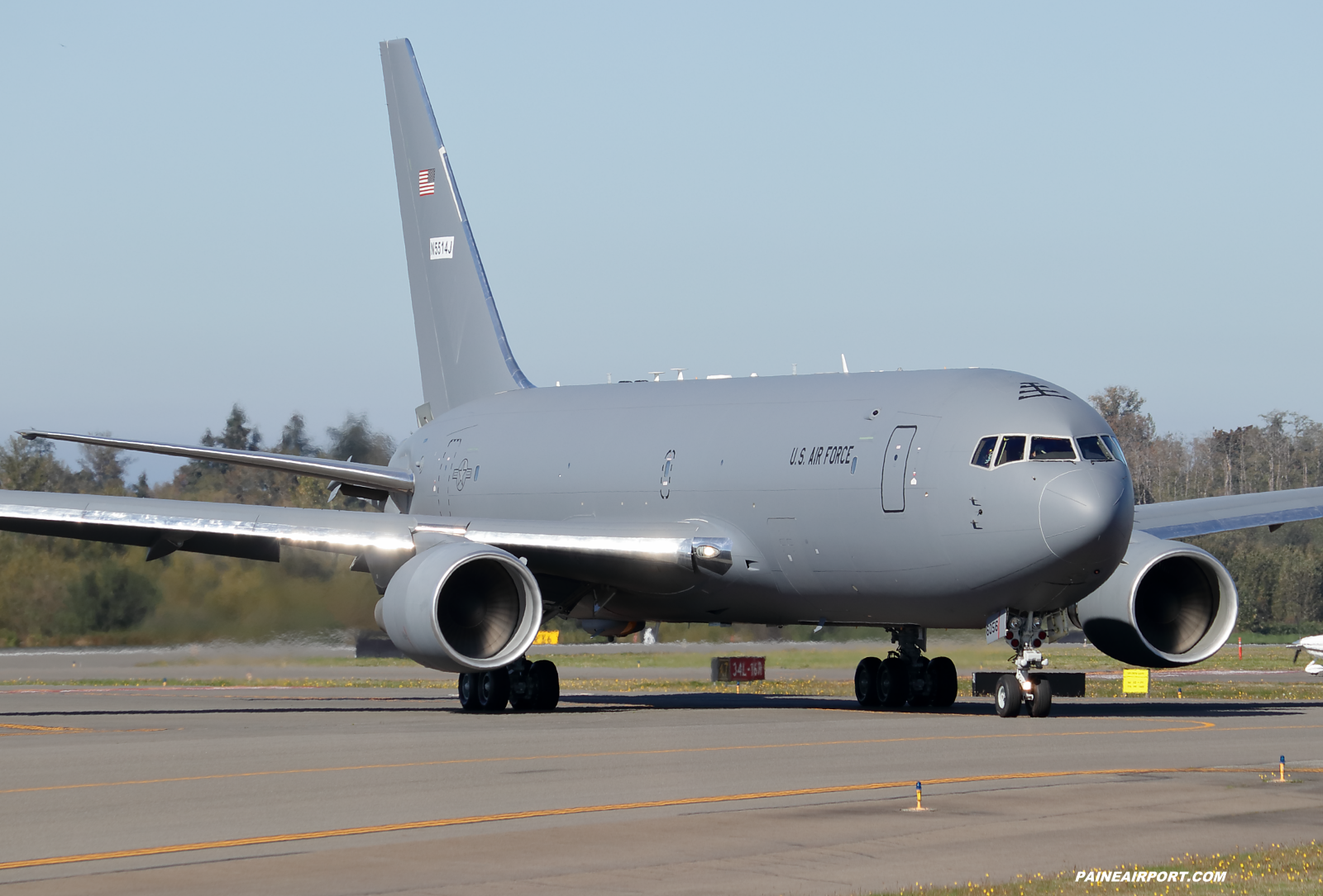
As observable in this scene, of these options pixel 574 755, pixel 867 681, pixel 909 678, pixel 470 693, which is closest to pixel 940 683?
pixel 909 678

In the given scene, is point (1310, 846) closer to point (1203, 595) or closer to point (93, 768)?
point (93, 768)

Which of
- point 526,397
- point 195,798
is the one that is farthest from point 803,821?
point 526,397

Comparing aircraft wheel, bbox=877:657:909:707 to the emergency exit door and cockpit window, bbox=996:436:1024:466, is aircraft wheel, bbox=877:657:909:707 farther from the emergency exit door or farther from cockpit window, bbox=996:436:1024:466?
cockpit window, bbox=996:436:1024:466

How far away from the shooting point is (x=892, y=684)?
85.9ft

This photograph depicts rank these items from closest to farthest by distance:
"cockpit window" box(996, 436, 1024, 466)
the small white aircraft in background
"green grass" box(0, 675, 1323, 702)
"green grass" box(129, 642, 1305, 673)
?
"cockpit window" box(996, 436, 1024, 466) → "green grass" box(129, 642, 1305, 673) → "green grass" box(0, 675, 1323, 702) → the small white aircraft in background

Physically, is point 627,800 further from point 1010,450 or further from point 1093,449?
point 1093,449

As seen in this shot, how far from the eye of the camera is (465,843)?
11.8 m

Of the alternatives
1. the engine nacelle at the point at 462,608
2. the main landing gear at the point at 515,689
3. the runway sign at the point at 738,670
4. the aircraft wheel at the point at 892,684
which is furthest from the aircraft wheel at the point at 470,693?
the runway sign at the point at 738,670

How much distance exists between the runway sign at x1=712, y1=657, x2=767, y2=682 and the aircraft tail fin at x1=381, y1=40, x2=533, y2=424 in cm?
676

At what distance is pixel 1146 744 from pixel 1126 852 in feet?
26.9

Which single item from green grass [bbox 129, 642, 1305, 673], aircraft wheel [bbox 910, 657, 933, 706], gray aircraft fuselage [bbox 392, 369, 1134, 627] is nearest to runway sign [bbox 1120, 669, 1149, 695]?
green grass [bbox 129, 642, 1305, 673]

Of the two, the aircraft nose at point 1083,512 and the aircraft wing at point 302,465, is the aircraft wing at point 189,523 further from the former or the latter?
the aircraft nose at point 1083,512

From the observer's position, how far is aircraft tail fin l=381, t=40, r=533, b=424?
35.0m

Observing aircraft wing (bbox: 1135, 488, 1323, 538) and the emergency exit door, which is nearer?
the emergency exit door
